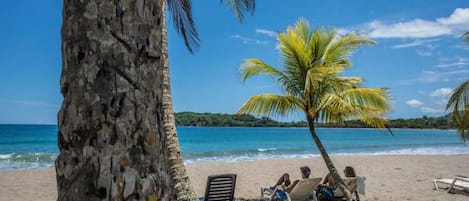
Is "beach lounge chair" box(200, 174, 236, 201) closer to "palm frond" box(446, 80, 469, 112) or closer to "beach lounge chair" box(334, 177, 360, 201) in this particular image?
"beach lounge chair" box(334, 177, 360, 201)

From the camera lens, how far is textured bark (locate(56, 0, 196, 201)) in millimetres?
1356

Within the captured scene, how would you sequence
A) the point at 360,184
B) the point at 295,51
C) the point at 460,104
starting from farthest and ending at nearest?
the point at 460,104 → the point at 360,184 → the point at 295,51

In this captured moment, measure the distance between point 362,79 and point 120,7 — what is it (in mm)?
6225

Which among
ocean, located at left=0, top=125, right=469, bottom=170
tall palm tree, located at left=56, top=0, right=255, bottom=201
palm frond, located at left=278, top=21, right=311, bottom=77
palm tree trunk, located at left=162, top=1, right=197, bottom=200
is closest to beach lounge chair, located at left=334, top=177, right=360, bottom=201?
palm frond, located at left=278, top=21, right=311, bottom=77

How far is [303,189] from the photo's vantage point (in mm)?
7250

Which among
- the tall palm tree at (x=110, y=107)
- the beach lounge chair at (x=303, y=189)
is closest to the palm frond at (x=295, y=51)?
the beach lounge chair at (x=303, y=189)

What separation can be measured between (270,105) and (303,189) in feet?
5.31

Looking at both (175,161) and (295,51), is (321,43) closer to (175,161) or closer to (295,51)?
(295,51)

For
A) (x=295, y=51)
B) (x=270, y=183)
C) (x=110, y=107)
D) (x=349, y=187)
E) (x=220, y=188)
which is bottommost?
(x=270, y=183)

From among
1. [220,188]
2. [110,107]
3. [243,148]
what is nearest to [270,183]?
[220,188]

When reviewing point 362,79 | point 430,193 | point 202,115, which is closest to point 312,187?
point 362,79

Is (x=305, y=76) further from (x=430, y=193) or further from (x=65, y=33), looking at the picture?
(x=65, y=33)

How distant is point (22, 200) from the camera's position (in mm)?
8953

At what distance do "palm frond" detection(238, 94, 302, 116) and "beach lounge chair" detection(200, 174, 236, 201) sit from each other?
1.24 metres
